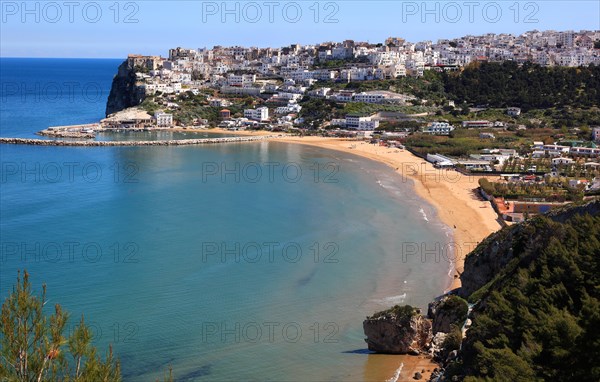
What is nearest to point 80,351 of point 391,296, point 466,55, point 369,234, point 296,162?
point 391,296

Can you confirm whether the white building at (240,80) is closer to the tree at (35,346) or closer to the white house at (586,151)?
the white house at (586,151)

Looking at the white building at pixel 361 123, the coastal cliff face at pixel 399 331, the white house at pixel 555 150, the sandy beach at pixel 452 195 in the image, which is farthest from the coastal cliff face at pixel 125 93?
the coastal cliff face at pixel 399 331

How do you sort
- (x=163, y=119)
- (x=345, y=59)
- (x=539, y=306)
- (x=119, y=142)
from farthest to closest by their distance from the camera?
(x=345, y=59), (x=163, y=119), (x=119, y=142), (x=539, y=306)

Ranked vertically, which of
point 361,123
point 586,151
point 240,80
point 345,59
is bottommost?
point 586,151

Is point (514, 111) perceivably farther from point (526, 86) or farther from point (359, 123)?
point (359, 123)

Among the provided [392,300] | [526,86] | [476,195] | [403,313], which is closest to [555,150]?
[476,195]

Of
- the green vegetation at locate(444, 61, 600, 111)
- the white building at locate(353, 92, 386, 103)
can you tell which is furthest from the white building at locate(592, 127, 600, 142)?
the white building at locate(353, 92, 386, 103)
